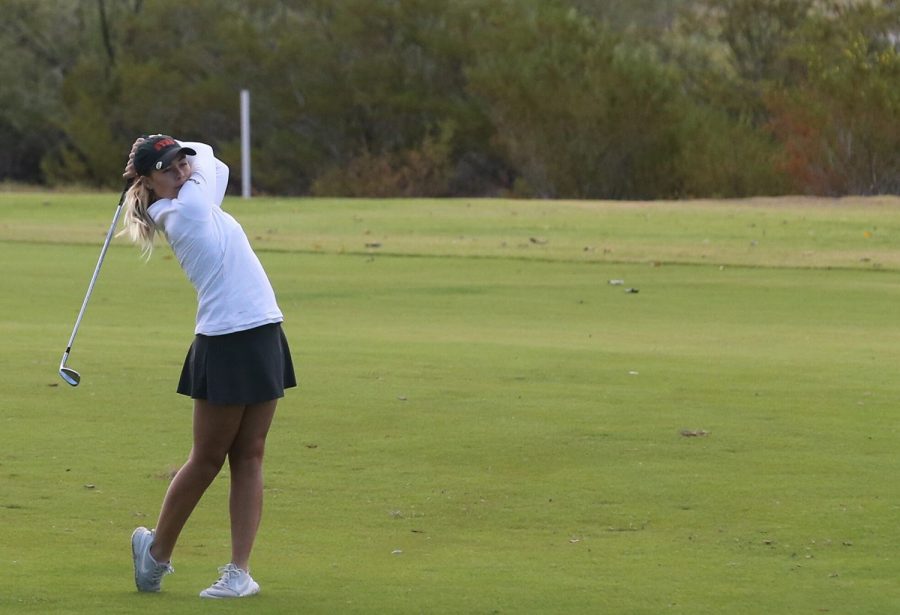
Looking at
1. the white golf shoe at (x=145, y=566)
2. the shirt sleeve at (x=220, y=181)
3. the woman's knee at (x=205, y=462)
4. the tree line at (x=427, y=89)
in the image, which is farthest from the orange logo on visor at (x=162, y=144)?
the tree line at (x=427, y=89)

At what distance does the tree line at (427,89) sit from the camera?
49562 millimetres

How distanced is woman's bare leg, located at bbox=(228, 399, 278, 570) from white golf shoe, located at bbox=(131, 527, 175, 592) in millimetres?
273

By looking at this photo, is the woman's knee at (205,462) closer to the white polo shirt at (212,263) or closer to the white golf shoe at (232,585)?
the white golf shoe at (232,585)

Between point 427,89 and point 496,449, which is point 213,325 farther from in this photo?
point 427,89

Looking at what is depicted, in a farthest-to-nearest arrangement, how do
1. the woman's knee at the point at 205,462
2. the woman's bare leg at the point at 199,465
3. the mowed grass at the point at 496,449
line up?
the mowed grass at the point at 496,449 → the woman's knee at the point at 205,462 → the woman's bare leg at the point at 199,465

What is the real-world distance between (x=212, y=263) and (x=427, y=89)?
182 feet

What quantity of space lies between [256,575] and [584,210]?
26.1m

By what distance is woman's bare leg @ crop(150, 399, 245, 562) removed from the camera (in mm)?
6117

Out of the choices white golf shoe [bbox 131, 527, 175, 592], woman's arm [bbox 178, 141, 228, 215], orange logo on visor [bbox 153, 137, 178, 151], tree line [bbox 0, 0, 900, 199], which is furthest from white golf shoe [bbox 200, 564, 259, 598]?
tree line [bbox 0, 0, 900, 199]

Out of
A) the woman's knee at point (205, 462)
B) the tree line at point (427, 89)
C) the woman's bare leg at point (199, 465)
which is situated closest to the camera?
the woman's bare leg at point (199, 465)

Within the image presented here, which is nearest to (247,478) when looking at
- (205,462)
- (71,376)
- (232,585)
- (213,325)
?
(205,462)

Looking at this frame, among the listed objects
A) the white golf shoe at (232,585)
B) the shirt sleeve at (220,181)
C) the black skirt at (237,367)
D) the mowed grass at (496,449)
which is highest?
the shirt sleeve at (220,181)

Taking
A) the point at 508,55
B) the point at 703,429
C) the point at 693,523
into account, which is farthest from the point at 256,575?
the point at 508,55

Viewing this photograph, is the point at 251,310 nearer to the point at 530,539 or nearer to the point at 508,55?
the point at 530,539
